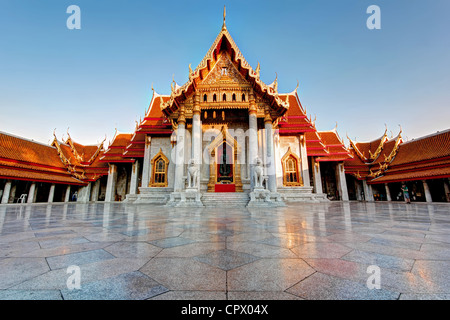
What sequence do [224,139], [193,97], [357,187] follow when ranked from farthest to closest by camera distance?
[357,187] < [224,139] < [193,97]

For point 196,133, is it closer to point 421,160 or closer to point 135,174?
point 135,174

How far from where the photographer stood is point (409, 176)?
15875 mm

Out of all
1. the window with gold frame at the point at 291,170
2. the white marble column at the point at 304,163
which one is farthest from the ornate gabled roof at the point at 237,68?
the white marble column at the point at 304,163

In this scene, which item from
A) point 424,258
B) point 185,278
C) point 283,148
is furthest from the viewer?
point 283,148

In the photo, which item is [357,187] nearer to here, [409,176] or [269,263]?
[409,176]

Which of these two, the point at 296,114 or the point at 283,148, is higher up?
the point at 296,114

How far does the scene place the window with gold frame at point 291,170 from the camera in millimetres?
14738

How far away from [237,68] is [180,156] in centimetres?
690

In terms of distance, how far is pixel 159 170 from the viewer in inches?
604

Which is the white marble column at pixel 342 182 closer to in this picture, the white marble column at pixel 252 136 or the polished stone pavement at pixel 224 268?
the white marble column at pixel 252 136

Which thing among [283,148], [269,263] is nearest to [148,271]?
[269,263]

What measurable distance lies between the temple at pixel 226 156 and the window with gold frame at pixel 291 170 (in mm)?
79
